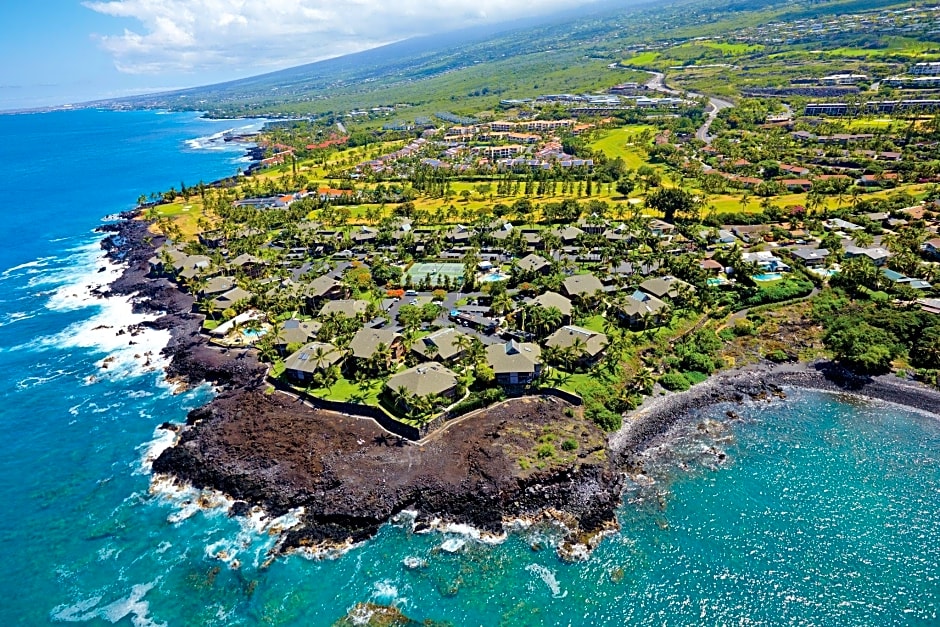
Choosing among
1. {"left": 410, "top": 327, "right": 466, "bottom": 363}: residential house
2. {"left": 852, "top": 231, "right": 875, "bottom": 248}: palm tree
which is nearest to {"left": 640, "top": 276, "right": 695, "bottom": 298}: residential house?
{"left": 410, "top": 327, "right": 466, "bottom": 363}: residential house

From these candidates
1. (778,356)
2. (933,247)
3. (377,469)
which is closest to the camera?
(377,469)

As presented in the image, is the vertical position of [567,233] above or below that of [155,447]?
below

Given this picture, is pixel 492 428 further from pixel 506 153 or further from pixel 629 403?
pixel 506 153

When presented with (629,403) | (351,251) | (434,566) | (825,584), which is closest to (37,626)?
(434,566)

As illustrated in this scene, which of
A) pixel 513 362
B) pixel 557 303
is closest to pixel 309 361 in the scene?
pixel 513 362

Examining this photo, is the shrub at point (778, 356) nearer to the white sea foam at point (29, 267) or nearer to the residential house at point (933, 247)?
the residential house at point (933, 247)

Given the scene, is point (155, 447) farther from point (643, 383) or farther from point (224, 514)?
point (643, 383)

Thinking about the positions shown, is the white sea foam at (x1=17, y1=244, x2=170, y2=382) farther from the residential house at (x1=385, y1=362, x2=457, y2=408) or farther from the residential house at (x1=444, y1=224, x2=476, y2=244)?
the residential house at (x1=444, y1=224, x2=476, y2=244)
